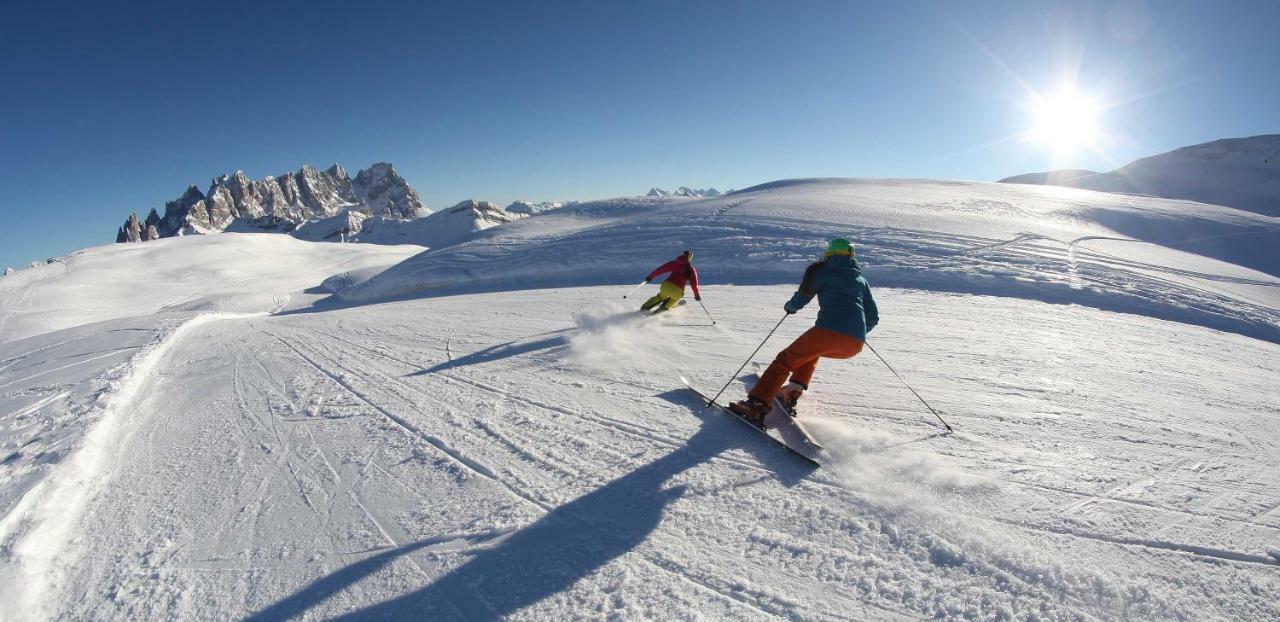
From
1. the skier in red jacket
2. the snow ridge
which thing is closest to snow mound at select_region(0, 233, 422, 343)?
the snow ridge

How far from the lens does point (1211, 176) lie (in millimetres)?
41531

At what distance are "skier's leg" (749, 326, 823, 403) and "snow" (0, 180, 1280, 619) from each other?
422mm

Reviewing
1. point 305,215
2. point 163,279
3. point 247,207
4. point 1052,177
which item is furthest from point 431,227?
point 305,215

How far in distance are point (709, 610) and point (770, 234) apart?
13.0 m

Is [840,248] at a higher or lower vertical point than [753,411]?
higher

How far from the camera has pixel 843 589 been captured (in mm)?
2471

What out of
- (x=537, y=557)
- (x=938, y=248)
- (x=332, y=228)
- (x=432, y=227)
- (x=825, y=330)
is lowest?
(x=537, y=557)

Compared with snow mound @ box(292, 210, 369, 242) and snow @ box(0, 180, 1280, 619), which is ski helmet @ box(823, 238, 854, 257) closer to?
snow @ box(0, 180, 1280, 619)

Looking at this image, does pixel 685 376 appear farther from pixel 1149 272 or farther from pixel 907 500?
pixel 1149 272

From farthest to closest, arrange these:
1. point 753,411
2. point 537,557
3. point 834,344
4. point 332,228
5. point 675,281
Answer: point 332,228 < point 675,281 < point 753,411 < point 834,344 < point 537,557

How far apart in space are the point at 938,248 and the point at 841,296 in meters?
9.98

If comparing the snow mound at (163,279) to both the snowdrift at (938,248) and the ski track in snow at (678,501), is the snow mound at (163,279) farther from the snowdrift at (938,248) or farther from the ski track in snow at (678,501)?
the ski track in snow at (678,501)

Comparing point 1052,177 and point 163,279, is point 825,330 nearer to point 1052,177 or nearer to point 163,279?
point 163,279

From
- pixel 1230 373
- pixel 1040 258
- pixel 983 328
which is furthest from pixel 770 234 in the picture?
pixel 1230 373
